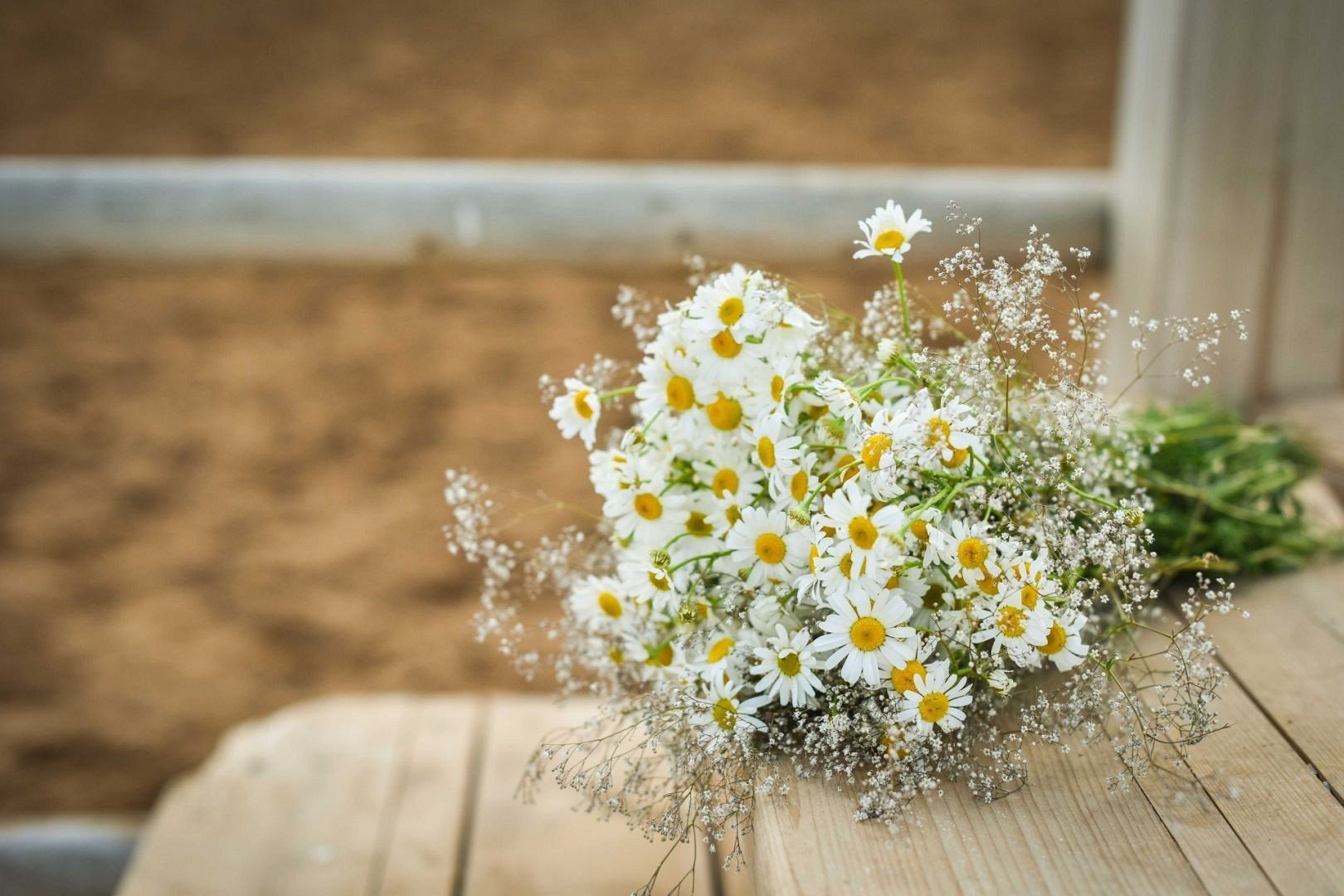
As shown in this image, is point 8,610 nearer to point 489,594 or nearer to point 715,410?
point 489,594

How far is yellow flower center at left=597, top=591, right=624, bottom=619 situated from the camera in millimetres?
832

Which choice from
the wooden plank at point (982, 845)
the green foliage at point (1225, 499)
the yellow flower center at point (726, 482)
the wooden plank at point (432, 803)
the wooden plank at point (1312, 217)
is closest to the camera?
the wooden plank at point (982, 845)

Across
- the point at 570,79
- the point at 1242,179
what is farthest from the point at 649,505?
the point at 570,79

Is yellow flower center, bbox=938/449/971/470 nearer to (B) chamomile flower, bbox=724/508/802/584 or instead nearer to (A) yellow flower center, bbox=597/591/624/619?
(B) chamomile flower, bbox=724/508/802/584

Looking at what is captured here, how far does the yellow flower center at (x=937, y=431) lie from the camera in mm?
693

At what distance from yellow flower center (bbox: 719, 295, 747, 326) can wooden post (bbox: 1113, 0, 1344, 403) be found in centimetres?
104

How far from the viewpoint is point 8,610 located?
265 cm

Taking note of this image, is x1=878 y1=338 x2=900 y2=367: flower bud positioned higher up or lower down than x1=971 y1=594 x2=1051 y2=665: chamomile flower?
higher up

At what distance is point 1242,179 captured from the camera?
1.50m

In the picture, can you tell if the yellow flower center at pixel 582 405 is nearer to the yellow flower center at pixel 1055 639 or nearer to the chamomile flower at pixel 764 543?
the chamomile flower at pixel 764 543

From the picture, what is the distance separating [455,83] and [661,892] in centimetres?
Result: 535

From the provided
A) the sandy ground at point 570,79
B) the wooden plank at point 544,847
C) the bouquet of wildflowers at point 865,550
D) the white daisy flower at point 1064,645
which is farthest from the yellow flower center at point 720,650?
the sandy ground at point 570,79

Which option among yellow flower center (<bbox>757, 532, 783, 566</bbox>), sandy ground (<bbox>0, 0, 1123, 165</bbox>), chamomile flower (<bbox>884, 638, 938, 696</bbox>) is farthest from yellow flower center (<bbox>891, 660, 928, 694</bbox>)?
sandy ground (<bbox>0, 0, 1123, 165</bbox>)

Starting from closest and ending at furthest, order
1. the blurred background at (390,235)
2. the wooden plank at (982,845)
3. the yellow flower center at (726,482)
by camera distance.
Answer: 1. the wooden plank at (982,845)
2. the yellow flower center at (726,482)
3. the blurred background at (390,235)
